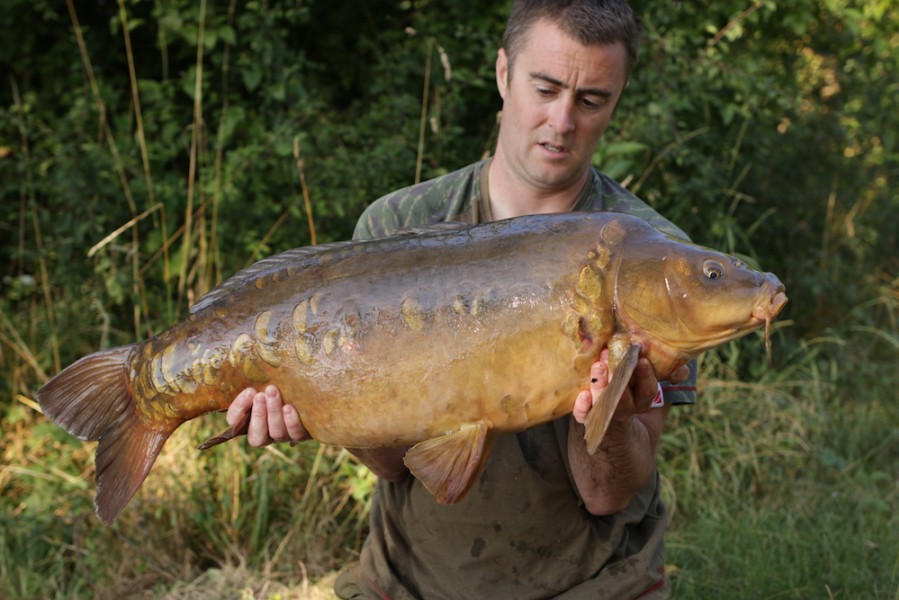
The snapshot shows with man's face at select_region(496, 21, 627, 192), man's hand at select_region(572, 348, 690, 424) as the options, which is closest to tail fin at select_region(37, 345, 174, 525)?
man's hand at select_region(572, 348, 690, 424)

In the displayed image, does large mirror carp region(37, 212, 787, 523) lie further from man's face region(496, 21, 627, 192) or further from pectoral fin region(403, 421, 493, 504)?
man's face region(496, 21, 627, 192)

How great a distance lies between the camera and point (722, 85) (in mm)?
4312

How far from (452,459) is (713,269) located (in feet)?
1.77

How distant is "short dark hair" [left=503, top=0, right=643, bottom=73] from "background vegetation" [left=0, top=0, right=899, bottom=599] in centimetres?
151

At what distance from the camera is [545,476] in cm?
200

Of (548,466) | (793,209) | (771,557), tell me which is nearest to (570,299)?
(548,466)

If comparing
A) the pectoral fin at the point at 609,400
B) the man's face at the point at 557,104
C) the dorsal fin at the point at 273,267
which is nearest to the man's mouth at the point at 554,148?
the man's face at the point at 557,104

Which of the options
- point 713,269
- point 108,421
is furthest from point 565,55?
point 108,421

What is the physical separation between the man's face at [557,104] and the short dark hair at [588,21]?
2cm

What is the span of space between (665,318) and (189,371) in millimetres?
852

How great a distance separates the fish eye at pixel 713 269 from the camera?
1.59 meters

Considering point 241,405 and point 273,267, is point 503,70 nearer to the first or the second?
point 273,267

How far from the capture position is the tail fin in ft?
5.92

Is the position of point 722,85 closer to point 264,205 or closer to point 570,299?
point 264,205
